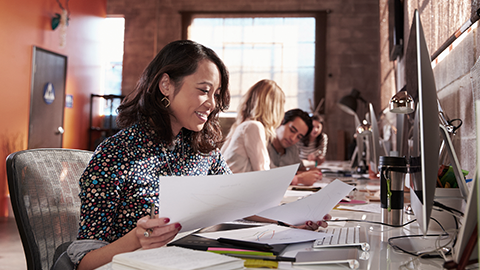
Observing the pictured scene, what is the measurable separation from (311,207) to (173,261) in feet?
1.44

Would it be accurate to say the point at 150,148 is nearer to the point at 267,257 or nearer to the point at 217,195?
the point at 217,195

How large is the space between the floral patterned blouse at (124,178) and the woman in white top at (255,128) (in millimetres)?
1184

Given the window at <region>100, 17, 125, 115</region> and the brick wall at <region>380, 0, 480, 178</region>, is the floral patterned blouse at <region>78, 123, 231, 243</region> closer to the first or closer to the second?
the brick wall at <region>380, 0, 480, 178</region>

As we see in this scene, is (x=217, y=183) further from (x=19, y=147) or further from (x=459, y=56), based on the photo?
(x=19, y=147)

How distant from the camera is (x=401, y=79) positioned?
10.6 ft

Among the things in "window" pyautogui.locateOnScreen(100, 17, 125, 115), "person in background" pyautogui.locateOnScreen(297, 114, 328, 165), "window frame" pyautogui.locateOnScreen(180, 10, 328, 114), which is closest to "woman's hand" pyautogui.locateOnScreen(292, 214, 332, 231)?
"person in background" pyautogui.locateOnScreen(297, 114, 328, 165)

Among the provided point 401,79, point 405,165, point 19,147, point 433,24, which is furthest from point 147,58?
point 405,165

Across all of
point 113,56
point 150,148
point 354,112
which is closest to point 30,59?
point 113,56

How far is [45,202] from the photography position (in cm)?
109

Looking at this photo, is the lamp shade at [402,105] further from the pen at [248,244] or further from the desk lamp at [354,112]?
the desk lamp at [354,112]

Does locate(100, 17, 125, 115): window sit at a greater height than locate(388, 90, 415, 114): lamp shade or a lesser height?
greater

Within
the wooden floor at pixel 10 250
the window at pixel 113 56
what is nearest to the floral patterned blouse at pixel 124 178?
the wooden floor at pixel 10 250

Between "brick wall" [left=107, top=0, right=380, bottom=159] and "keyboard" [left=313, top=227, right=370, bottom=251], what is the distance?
6.03 metres

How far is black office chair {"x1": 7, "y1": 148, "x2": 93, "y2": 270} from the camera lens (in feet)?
3.34
